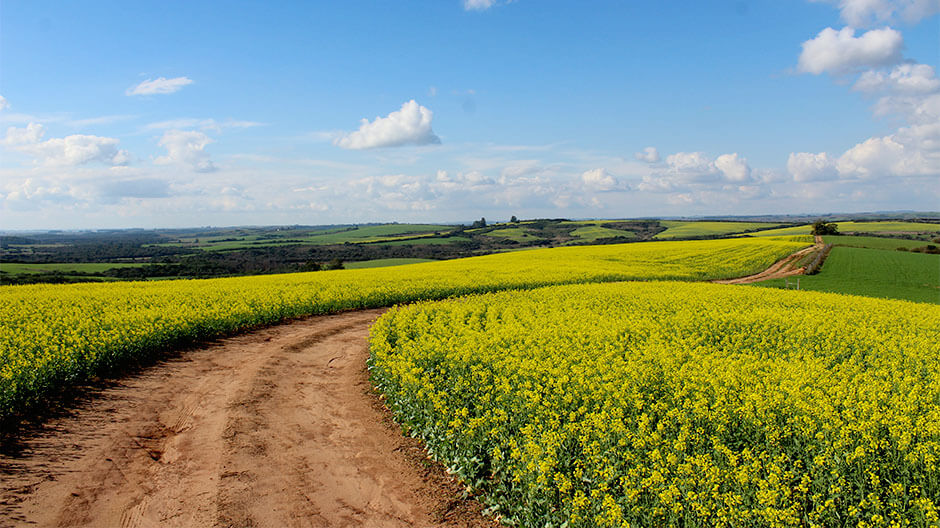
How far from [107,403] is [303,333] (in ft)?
25.1

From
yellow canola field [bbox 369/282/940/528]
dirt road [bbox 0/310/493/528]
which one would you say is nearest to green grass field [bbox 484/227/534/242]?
yellow canola field [bbox 369/282/940/528]

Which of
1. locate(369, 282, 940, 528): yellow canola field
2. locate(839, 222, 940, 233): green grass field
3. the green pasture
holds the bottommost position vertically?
locate(369, 282, 940, 528): yellow canola field

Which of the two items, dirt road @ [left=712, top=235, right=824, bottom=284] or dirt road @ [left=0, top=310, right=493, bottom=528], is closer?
dirt road @ [left=0, top=310, right=493, bottom=528]

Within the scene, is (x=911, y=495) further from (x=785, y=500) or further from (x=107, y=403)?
(x=107, y=403)

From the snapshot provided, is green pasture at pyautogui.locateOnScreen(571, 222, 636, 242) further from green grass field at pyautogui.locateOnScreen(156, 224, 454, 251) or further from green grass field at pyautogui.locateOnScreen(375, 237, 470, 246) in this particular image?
green grass field at pyautogui.locateOnScreen(156, 224, 454, 251)

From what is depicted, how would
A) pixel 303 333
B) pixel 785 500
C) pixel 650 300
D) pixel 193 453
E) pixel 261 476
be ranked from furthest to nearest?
pixel 650 300
pixel 303 333
pixel 193 453
pixel 261 476
pixel 785 500

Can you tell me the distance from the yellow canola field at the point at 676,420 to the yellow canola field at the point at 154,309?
23.5ft

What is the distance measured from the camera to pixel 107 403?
35.7 feet

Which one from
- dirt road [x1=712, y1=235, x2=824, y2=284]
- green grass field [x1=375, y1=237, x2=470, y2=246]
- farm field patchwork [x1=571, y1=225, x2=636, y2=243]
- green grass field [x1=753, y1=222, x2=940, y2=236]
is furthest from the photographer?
farm field patchwork [x1=571, y1=225, x2=636, y2=243]

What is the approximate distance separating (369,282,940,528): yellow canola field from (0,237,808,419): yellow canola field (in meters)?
7.16

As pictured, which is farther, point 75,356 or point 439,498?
point 75,356

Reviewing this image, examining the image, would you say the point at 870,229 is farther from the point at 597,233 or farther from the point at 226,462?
the point at 226,462

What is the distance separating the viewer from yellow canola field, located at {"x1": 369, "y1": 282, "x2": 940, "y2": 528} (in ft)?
18.1

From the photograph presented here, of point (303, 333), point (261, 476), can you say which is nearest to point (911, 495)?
point (261, 476)
